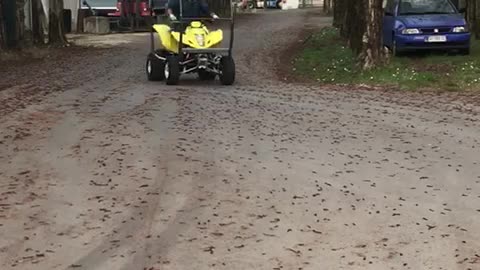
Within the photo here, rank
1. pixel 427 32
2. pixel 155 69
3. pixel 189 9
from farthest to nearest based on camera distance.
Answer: pixel 427 32 < pixel 155 69 < pixel 189 9

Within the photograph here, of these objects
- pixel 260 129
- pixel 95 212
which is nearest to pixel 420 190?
pixel 95 212

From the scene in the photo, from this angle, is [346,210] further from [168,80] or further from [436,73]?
[436,73]

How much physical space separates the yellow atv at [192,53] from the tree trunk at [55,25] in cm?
1194

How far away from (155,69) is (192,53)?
1269 millimetres

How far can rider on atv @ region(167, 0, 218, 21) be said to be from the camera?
50.8 ft

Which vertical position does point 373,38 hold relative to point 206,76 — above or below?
above

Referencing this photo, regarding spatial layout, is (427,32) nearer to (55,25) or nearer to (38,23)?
(38,23)

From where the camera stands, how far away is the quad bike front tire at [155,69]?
16.3 metres

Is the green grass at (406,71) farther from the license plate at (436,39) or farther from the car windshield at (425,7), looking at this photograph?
the car windshield at (425,7)

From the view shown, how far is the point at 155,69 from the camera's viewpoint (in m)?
16.4

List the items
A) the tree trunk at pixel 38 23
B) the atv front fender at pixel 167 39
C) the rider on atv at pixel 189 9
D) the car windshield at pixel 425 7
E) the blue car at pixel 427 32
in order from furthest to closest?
the tree trunk at pixel 38 23
the car windshield at pixel 425 7
the blue car at pixel 427 32
the atv front fender at pixel 167 39
the rider on atv at pixel 189 9

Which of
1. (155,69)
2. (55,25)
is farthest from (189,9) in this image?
(55,25)

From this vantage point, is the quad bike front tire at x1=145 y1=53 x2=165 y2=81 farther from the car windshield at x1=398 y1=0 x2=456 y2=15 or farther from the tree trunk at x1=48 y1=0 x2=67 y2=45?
the tree trunk at x1=48 y1=0 x2=67 y2=45

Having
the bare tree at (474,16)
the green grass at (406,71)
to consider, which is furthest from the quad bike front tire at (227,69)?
the bare tree at (474,16)
